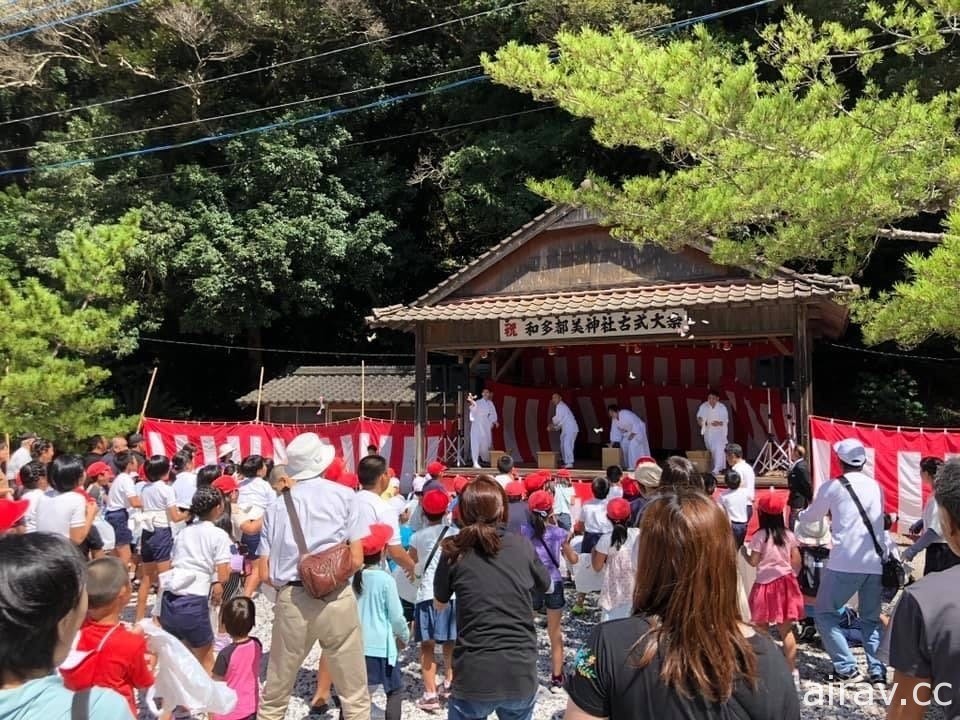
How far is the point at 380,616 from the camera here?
4176 mm

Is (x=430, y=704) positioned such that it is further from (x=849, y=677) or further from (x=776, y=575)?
(x=849, y=677)

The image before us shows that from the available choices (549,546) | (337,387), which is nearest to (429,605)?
(549,546)

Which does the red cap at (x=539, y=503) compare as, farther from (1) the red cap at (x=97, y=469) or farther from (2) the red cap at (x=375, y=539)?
(1) the red cap at (x=97, y=469)

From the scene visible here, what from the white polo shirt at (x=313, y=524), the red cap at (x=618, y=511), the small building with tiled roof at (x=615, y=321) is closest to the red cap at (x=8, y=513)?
the white polo shirt at (x=313, y=524)

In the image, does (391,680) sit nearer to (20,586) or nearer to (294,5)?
(20,586)

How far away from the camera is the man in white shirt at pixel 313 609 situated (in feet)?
12.1

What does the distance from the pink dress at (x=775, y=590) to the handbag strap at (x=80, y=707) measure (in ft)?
14.6

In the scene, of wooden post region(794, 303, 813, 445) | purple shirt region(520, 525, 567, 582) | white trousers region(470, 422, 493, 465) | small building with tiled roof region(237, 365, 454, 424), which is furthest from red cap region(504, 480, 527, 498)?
small building with tiled roof region(237, 365, 454, 424)

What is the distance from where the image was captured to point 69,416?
15.5m

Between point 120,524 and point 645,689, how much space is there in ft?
21.8

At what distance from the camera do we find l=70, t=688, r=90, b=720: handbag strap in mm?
1558

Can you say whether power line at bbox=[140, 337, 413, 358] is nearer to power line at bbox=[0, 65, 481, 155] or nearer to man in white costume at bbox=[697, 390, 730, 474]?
power line at bbox=[0, 65, 481, 155]

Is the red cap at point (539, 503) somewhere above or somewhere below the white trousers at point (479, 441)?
above

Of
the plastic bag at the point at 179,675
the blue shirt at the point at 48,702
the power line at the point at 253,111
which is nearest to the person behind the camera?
the blue shirt at the point at 48,702
